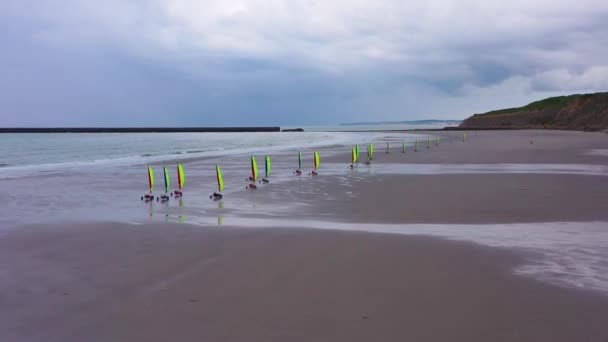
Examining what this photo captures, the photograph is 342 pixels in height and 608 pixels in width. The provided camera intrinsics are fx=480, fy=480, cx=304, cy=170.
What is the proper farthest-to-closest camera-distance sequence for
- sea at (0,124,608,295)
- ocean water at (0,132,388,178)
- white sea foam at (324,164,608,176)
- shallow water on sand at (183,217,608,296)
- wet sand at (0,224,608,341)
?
1. ocean water at (0,132,388,178)
2. white sea foam at (324,164,608,176)
3. sea at (0,124,608,295)
4. shallow water on sand at (183,217,608,296)
5. wet sand at (0,224,608,341)

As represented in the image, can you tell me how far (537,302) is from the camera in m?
5.62

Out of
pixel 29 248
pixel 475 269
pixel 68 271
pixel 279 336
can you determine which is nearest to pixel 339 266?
pixel 475 269

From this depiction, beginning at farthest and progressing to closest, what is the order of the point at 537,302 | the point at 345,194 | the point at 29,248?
1. the point at 345,194
2. the point at 29,248
3. the point at 537,302

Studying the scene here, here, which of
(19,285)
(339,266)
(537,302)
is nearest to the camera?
(537,302)

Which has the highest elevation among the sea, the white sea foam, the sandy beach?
the sandy beach

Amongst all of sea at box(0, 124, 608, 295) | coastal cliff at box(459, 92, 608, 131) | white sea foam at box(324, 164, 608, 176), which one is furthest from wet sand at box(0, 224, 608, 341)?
coastal cliff at box(459, 92, 608, 131)

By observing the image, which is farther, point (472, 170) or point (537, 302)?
point (472, 170)

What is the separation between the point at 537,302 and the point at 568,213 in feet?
23.4

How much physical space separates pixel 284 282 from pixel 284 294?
475mm

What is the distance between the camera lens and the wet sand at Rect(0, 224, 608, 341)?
5.01m

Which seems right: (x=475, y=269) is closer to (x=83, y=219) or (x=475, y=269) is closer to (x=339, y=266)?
(x=339, y=266)

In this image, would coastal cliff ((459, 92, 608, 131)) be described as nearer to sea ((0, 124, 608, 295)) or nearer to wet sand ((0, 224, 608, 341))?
sea ((0, 124, 608, 295))

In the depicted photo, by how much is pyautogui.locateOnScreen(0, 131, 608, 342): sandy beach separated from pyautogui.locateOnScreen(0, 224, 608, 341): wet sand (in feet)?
0.07

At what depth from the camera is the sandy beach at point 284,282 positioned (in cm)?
506
